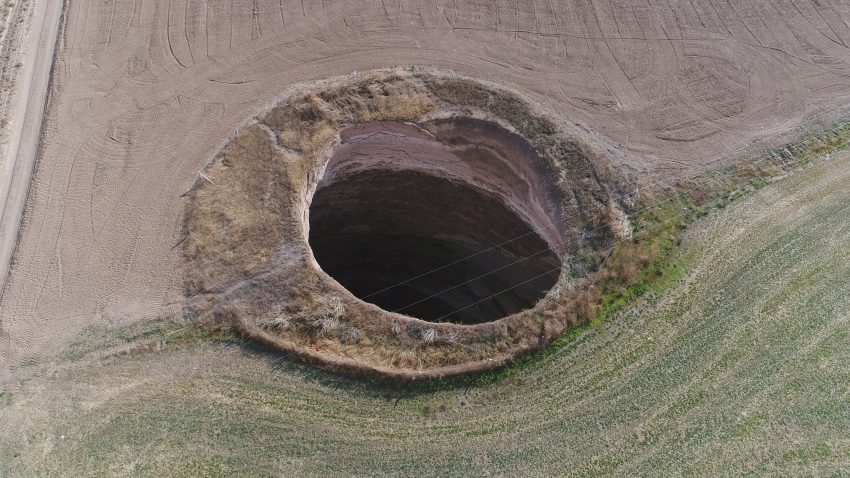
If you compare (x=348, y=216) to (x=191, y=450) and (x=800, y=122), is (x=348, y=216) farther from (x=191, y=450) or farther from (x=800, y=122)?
(x=800, y=122)

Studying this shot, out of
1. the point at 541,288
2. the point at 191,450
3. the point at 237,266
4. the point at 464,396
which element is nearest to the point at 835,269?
the point at 541,288

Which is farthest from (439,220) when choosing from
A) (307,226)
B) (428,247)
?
(307,226)

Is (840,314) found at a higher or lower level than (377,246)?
higher

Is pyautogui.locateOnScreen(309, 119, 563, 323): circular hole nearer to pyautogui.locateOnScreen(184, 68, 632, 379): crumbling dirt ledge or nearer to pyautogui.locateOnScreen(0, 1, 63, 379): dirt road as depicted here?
pyautogui.locateOnScreen(184, 68, 632, 379): crumbling dirt ledge

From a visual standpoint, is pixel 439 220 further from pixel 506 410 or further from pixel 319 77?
pixel 506 410

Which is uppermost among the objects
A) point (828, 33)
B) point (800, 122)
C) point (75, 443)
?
point (828, 33)

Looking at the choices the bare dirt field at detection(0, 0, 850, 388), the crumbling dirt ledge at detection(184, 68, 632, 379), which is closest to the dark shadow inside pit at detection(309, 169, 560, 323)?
the crumbling dirt ledge at detection(184, 68, 632, 379)

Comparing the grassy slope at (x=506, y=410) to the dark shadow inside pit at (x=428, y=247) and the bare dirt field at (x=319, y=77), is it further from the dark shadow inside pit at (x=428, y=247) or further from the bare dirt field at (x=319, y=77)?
the dark shadow inside pit at (x=428, y=247)

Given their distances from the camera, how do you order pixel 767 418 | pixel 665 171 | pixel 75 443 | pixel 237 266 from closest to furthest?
pixel 75 443
pixel 767 418
pixel 237 266
pixel 665 171
